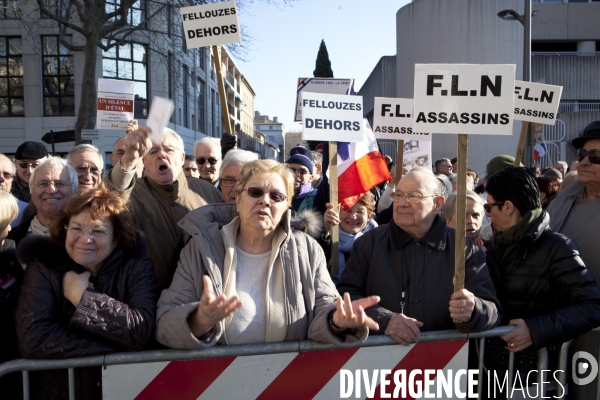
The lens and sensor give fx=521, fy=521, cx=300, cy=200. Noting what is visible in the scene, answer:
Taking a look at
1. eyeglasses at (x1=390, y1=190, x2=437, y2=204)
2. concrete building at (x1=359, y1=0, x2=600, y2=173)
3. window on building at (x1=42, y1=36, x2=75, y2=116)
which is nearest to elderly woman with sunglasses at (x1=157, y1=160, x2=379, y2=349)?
eyeglasses at (x1=390, y1=190, x2=437, y2=204)

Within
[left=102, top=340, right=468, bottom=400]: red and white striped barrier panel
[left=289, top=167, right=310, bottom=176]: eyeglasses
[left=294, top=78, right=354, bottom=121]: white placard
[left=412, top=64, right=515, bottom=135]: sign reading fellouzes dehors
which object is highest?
[left=294, top=78, right=354, bottom=121]: white placard

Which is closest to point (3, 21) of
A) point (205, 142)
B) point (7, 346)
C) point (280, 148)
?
point (205, 142)

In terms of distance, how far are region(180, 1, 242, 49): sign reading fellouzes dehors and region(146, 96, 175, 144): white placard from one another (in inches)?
113

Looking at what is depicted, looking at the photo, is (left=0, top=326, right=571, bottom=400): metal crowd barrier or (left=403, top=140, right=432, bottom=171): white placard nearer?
(left=0, top=326, right=571, bottom=400): metal crowd barrier

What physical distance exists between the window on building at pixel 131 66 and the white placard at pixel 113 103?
20.4 m

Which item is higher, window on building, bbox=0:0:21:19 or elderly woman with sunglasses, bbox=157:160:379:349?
window on building, bbox=0:0:21:19

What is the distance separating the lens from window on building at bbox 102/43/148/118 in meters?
25.3

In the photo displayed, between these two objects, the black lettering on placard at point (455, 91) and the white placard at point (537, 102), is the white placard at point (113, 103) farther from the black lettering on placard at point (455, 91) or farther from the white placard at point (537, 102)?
the white placard at point (537, 102)

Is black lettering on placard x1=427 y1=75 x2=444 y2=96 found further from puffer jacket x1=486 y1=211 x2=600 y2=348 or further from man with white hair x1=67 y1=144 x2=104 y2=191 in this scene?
man with white hair x1=67 y1=144 x2=104 y2=191

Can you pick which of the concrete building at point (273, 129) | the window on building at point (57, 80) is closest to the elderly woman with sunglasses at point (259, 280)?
the window on building at point (57, 80)

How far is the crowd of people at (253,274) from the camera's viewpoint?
2.38 meters

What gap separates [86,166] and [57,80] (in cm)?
2386

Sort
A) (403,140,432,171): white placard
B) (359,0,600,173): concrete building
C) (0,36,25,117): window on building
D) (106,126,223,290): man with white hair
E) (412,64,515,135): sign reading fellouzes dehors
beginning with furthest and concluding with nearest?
(0,36,25,117): window on building < (359,0,600,173): concrete building < (403,140,432,171): white placard < (106,126,223,290): man with white hair < (412,64,515,135): sign reading fellouzes dehors

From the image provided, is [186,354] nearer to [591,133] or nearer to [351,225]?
[351,225]
